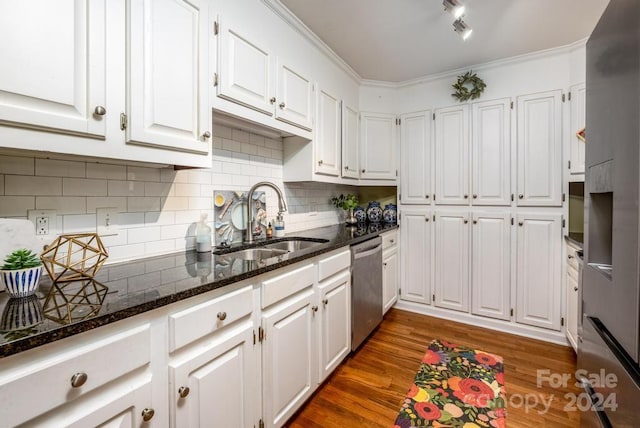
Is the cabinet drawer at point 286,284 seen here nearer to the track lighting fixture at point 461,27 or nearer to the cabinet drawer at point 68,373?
the cabinet drawer at point 68,373

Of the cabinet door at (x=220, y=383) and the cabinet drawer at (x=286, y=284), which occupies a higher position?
the cabinet drawer at (x=286, y=284)

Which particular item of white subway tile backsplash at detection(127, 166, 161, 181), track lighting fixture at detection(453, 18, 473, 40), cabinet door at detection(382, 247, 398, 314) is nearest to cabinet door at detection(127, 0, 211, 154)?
white subway tile backsplash at detection(127, 166, 161, 181)

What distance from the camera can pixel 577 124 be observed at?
231 centimetres

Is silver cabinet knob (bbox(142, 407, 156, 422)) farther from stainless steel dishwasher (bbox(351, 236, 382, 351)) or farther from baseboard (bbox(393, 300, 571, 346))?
baseboard (bbox(393, 300, 571, 346))

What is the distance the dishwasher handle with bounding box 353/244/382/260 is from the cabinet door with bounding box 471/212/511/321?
1005 mm

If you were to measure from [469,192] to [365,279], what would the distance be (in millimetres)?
1384

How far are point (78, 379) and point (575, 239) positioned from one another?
2937 millimetres

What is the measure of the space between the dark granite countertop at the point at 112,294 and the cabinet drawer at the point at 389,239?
1.44 metres

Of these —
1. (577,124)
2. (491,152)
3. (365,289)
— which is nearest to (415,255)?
(365,289)

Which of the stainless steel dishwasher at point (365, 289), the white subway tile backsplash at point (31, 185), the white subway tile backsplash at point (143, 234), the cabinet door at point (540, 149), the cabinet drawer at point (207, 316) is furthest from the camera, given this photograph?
the cabinet door at point (540, 149)

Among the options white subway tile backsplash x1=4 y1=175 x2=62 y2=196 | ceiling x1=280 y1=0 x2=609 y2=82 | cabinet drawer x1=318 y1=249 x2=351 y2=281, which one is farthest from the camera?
ceiling x1=280 y1=0 x2=609 y2=82

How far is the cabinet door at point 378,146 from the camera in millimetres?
3045

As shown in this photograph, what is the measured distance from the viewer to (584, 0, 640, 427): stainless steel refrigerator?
656 mm

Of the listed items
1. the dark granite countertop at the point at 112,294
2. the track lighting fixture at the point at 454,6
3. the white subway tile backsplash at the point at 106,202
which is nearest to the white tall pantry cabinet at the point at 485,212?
the track lighting fixture at the point at 454,6
